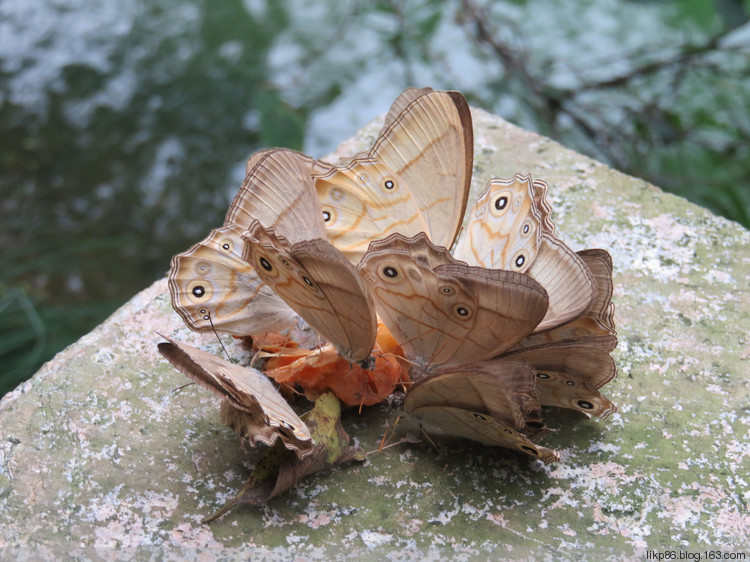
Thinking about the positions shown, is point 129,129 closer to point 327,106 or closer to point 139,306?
point 327,106

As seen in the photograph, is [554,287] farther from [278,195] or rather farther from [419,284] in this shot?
[278,195]

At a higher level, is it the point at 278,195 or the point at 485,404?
the point at 278,195

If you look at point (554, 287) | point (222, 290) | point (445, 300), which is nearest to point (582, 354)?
point (554, 287)

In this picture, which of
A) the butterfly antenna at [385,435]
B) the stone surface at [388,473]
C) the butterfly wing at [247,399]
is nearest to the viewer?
the butterfly wing at [247,399]

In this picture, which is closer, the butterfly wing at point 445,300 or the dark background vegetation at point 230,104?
the butterfly wing at point 445,300

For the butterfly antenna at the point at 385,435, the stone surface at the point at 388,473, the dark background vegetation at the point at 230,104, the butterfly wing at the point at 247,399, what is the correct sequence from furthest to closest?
1. the dark background vegetation at the point at 230,104
2. the butterfly antenna at the point at 385,435
3. the stone surface at the point at 388,473
4. the butterfly wing at the point at 247,399

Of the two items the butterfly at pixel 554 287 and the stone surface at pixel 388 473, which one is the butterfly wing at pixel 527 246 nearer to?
the butterfly at pixel 554 287

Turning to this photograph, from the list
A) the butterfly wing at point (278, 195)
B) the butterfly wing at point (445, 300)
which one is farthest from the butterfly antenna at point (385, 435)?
the butterfly wing at point (278, 195)

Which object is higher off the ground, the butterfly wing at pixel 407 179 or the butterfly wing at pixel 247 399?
the butterfly wing at pixel 407 179

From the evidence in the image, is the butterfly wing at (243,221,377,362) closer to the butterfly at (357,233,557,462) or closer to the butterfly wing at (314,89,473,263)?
the butterfly at (357,233,557,462)
